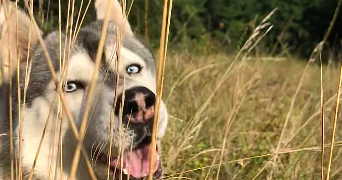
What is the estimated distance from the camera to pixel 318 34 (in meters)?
15.5

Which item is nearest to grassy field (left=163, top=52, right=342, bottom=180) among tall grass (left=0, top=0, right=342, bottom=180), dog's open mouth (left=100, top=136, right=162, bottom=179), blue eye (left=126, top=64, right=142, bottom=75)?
tall grass (left=0, top=0, right=342, bottom=180)

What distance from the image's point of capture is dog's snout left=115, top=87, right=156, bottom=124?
5.95ft

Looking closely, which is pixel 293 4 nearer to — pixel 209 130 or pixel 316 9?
pixel 316 9

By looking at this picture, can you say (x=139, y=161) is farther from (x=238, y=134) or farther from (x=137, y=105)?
(x=238, y=134)

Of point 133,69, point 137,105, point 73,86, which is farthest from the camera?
point 133,69

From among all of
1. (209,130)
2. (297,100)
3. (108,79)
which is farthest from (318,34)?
(108,79)

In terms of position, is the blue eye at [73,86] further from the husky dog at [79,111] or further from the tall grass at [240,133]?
the tall grass at [240,133]

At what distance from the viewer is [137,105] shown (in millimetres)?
1824

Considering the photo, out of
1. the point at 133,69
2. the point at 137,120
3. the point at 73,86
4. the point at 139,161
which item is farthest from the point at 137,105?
the point at 133,69

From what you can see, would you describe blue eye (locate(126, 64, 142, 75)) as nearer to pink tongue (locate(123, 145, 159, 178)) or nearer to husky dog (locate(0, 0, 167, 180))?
husky dog (locate(0, 0, 167, 180))

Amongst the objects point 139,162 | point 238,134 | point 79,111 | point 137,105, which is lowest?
point 238,134

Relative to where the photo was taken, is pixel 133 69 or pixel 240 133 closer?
pixel 133 69

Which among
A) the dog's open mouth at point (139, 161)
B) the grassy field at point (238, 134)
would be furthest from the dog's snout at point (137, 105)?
the grassy field at point (238, 134)

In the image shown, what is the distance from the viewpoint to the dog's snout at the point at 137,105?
1813 mm
